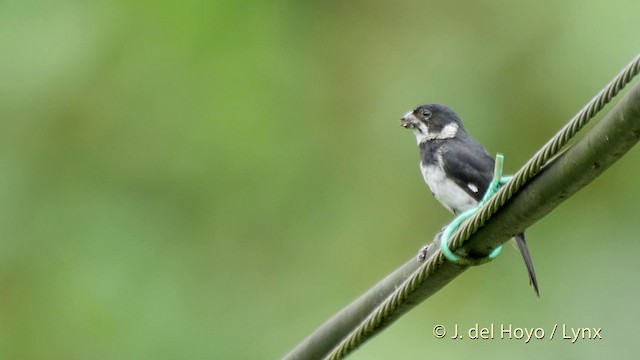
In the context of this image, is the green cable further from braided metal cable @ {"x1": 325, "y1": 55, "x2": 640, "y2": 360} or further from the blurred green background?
the blurred green background

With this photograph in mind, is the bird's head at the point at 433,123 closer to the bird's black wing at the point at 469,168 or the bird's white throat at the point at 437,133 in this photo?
the bird's white throat at the point at 437,133

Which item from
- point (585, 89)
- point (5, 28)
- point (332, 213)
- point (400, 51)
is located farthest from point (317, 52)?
point (585, 89)

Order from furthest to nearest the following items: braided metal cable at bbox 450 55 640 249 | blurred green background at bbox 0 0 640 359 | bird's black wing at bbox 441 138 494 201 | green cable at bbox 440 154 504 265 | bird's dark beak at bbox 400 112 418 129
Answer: blurred green background at bbox 0 0 640 359
bird's dark beak at bbox 400 112 418 129
bird's black wing at bbox 441 138 494 201
green cable at bbox 440 154 504 265
braided metal cable at bbox 450 55 640 249

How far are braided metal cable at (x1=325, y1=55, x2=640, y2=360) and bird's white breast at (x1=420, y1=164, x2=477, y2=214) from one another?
77.2 inches

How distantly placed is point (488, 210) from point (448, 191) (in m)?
2.33

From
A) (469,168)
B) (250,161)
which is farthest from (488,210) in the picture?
(250,161)

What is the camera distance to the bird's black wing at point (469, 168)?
6191 millimetres

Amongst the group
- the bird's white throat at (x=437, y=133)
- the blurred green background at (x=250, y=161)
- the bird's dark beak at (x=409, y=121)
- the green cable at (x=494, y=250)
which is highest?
→ the green cable at (x=494, y=250)

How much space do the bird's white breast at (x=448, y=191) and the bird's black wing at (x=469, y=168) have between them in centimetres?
3

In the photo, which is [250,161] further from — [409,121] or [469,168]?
[469,168]

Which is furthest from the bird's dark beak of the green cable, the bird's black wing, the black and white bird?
the green cable

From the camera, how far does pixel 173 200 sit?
1155 centimetres

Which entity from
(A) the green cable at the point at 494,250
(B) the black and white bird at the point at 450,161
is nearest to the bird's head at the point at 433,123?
(B) the black and white bird at the point at 450,161

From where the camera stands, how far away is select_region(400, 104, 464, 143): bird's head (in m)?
6.71
